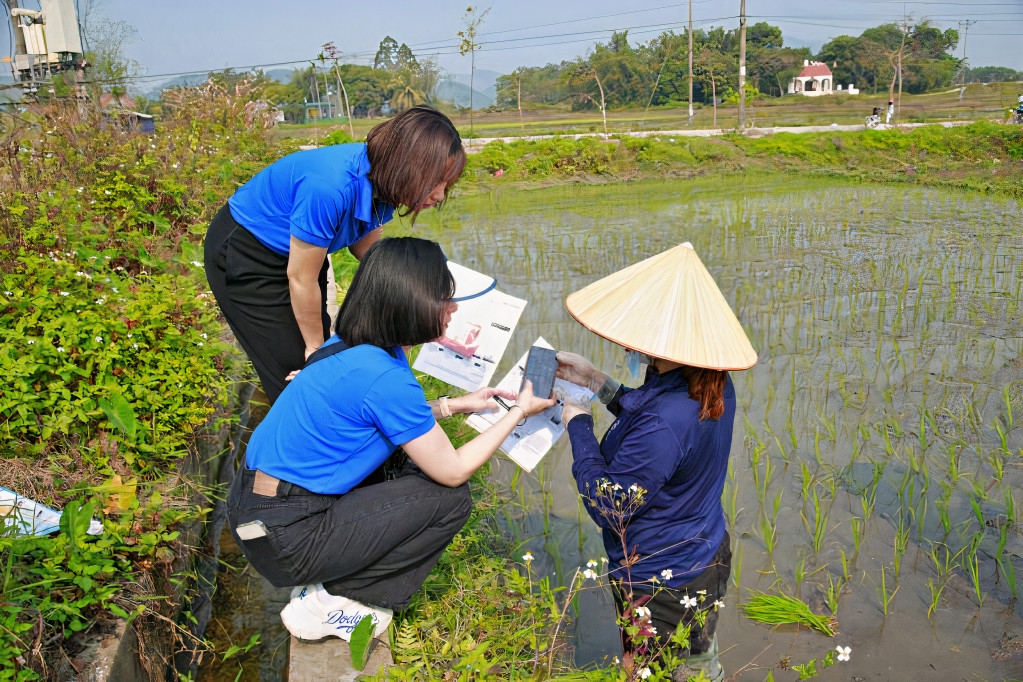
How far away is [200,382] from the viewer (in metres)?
2.82

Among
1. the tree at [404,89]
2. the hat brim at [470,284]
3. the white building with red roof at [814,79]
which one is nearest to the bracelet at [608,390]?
the hat brim at [470,284]

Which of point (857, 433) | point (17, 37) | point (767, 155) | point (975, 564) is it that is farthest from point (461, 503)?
point (17, 37)

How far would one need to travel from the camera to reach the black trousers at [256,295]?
2.21 m

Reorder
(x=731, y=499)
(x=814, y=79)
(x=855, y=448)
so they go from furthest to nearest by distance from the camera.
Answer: (x=814, y=79) < (x=855, y=448) < (x=731, y=499)

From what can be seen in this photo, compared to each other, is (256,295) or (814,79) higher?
(814,79)

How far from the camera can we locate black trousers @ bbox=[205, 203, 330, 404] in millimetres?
2205

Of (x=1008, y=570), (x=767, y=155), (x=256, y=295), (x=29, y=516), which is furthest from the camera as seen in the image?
(x=767, y=155)

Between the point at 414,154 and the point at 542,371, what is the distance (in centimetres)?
65

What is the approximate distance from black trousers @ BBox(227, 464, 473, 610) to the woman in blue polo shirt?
1.77ft

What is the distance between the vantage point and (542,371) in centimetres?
200

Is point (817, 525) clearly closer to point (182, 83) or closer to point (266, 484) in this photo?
point (266, 484)

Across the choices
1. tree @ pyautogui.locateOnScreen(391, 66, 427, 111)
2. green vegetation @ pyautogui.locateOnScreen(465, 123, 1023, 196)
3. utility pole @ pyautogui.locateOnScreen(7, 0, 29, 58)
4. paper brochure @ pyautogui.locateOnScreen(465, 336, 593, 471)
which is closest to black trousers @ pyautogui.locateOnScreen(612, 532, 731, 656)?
paper brochure @ pyautogui.locateOnScreen(465, 336, 593, 471)

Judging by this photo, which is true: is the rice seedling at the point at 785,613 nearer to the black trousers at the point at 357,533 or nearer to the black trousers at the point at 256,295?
the black trousers at the point at 357,533

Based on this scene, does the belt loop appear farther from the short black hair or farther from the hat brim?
the hat brim
